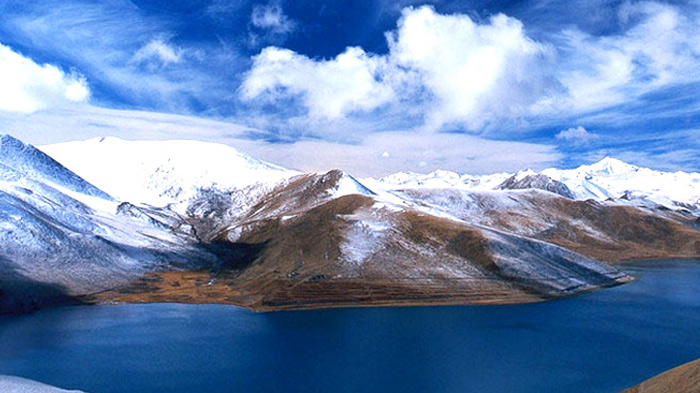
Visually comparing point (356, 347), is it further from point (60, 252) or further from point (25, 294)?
point (60, 252)

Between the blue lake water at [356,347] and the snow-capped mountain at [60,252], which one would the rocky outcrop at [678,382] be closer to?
the blue lake water at [356,347]

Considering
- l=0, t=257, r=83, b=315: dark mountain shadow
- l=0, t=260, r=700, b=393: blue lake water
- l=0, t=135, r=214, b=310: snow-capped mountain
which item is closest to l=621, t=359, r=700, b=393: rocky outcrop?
l=0, t=260, r=700, b=393: blue lake water

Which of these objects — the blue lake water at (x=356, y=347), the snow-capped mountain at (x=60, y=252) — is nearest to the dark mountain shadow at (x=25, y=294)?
the snow-capped mountain at (x=60, y=252)

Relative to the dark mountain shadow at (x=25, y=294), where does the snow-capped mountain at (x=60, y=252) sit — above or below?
above

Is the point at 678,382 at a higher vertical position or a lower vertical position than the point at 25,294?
higher

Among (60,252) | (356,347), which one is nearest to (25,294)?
(60,252)

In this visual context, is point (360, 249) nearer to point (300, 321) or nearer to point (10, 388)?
point (300, 321)

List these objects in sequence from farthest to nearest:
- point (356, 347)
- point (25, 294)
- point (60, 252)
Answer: point (60, 252), point (25, 294), point (356, 347)

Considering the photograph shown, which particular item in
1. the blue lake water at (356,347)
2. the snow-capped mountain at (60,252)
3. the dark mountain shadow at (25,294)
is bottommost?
the blue lake water at (356,347)

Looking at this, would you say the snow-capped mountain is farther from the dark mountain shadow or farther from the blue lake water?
the blue lake water
